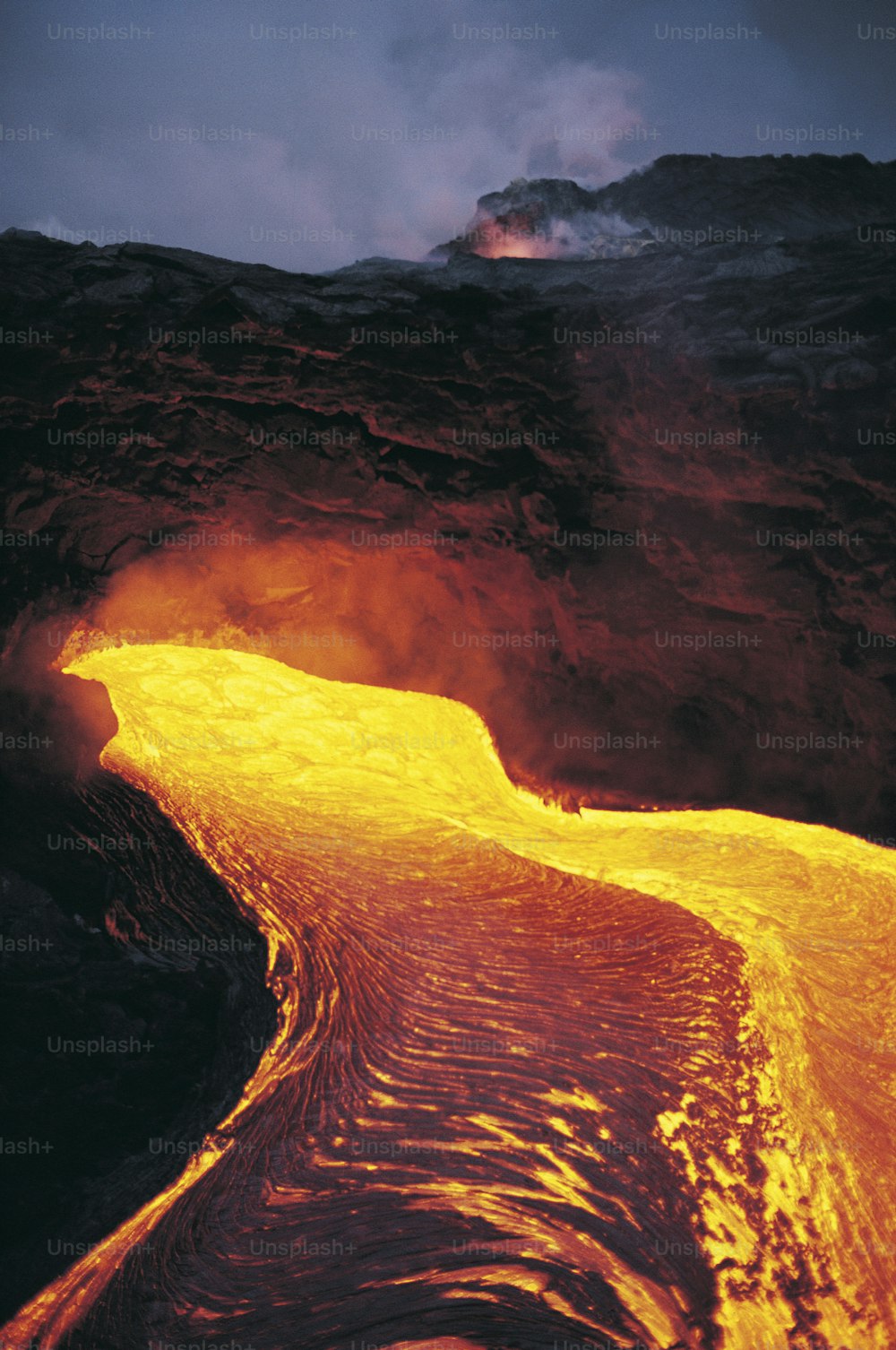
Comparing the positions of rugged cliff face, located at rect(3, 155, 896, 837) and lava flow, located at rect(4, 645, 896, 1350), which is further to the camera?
lava flow, located at rect(4, 645, 896, 1350)

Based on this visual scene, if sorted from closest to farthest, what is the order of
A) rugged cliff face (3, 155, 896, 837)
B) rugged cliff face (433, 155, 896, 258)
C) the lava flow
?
rugged cliff face (3, 155, 896, 837), rugged cliff face (433, 155, 896, 258), the lava flow

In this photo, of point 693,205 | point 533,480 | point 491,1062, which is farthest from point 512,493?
point 491,1062

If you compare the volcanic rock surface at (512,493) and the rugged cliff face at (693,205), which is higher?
the rugged cliff face at (693,205)

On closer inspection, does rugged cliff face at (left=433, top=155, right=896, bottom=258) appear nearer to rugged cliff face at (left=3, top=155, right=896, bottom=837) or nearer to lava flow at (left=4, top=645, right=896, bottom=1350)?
rugged cliff face at (left=3, top=155, right=896, bottom=837)

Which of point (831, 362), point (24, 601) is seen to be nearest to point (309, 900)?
point (24, 601)

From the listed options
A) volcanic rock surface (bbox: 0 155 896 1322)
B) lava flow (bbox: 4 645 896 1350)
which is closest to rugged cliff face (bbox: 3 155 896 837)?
volcanic rock surface (bbox: 0 155 896 1322)

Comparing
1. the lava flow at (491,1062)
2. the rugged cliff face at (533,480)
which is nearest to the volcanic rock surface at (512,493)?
the rugged cliff face at (533,480)

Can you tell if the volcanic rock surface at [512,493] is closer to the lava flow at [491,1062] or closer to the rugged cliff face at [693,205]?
the rugged cliff face at [693,205]

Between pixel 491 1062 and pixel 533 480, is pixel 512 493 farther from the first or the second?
pixel 491 1062
